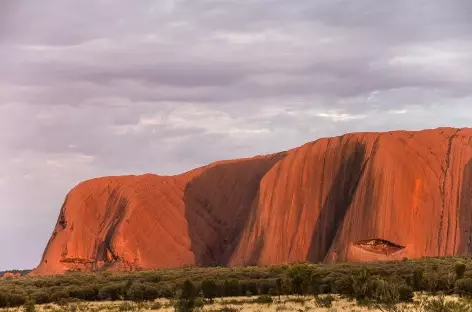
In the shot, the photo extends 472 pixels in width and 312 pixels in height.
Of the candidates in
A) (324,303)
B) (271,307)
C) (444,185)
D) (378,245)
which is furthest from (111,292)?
(444,185)

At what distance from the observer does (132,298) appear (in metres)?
45.6

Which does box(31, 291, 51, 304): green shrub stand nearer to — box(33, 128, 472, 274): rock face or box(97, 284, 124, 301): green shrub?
box(97, 284, 124, 301): green shrub

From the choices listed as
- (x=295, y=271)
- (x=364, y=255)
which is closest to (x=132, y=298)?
(x=295, y=271)

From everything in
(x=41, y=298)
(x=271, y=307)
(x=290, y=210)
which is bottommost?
(x=41, y=298)

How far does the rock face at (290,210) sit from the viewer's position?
83250 mm

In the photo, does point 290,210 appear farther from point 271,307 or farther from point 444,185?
point 271,307

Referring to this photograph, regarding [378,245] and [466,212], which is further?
[466,212]

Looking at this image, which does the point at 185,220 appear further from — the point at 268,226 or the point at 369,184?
the point at 369,184

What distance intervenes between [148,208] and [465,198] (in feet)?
141

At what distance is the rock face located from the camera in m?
83.2

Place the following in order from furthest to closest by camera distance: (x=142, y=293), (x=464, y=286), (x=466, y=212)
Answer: (x=466, y=212)
(x=142, y=293)
(x=464, y=286)

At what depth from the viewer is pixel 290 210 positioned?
92500 millimetres

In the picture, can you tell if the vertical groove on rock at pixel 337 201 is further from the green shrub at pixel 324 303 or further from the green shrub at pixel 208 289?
the green shrub at pixel 324 303

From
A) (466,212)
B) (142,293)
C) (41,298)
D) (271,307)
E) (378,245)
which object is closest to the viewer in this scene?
(271,307)
